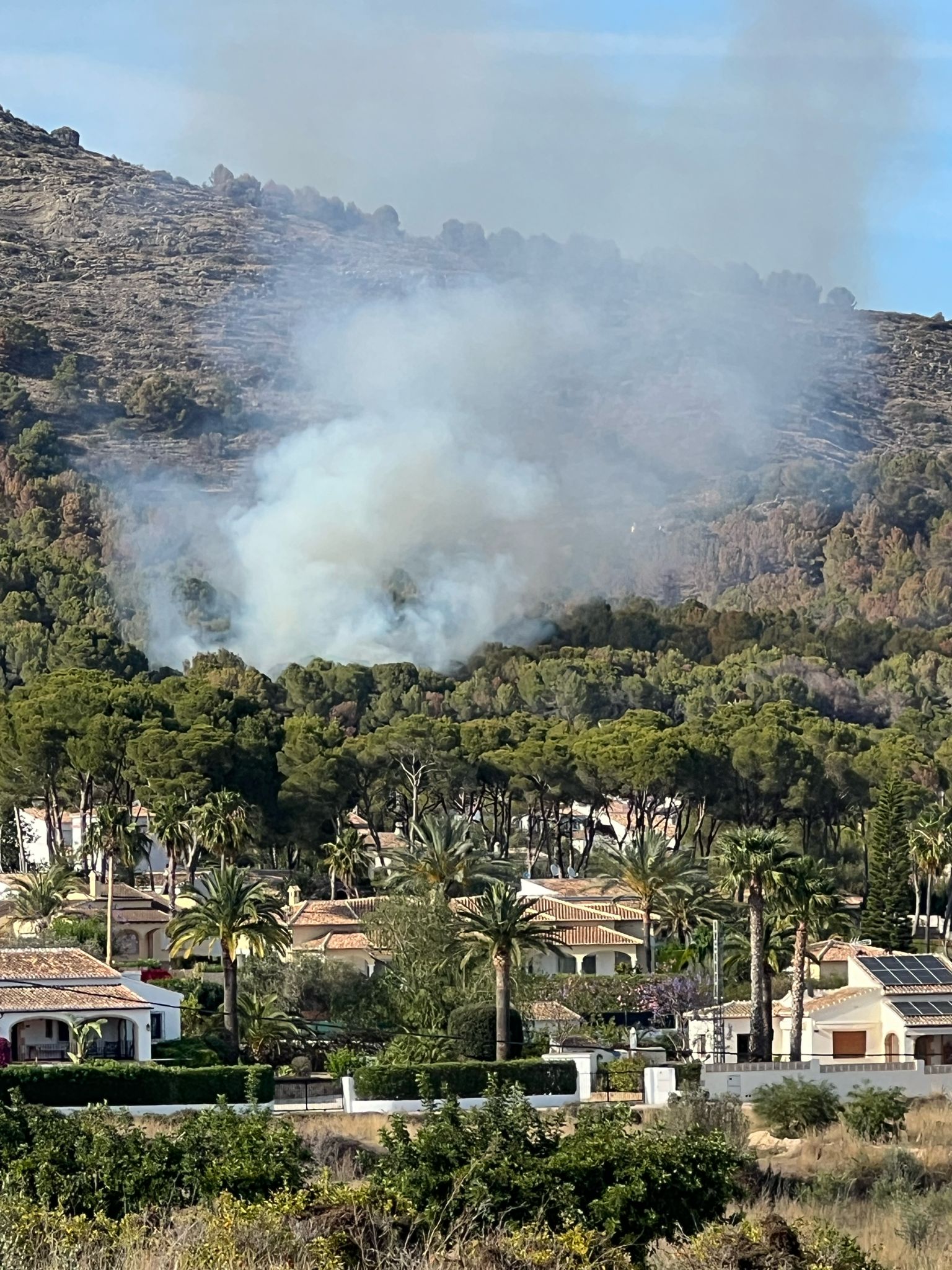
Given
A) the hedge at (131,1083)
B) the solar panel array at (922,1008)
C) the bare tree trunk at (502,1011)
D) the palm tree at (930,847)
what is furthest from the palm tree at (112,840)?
the palm tree at (930,847)

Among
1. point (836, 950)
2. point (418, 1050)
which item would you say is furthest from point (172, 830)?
point (418, 1050)

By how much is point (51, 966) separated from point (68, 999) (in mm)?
2331

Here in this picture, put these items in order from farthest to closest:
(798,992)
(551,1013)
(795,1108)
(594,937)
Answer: (594,937) < (551,1013) < (798,992) < (795,1108)

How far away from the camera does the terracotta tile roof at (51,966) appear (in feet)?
171

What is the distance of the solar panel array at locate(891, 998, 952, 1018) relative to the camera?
5544 cm

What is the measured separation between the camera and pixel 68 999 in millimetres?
50688

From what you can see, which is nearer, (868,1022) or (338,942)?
(868,1022)

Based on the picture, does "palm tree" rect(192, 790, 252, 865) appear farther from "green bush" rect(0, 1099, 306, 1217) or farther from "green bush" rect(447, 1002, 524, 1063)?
"green bush" rect(0, 1099, 306, 1217)

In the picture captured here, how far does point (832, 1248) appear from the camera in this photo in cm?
2244

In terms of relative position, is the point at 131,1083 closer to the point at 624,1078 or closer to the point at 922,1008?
the point at 624,1078

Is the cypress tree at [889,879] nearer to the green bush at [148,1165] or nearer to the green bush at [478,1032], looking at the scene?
the green bush at [478,1032]

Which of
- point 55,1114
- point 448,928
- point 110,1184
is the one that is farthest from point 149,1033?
point 110,1184

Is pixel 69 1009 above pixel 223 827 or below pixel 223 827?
below

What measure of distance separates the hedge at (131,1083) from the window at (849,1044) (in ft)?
52.7
